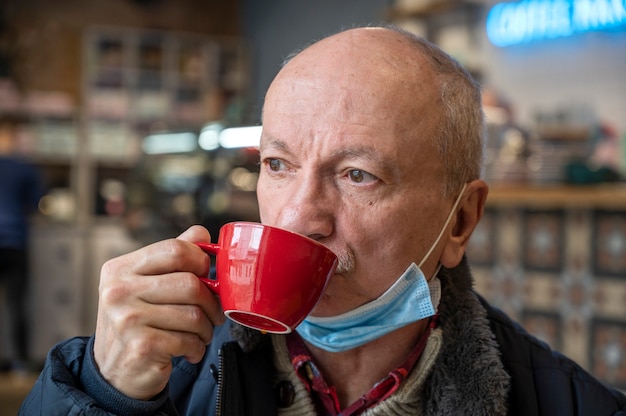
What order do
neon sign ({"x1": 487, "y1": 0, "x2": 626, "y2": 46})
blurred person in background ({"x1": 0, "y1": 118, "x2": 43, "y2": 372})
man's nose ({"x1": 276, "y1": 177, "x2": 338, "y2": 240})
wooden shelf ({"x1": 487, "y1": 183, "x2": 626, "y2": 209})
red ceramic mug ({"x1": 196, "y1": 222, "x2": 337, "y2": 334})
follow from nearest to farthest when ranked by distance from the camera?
1. red ceramic mug ({"x1": 196, "y1": 222, "x2": 337, "y2": 334})
2. man's nose ({"x1": 276, "y1": 177, "x2": 338, "y2": 240})
3. wooden shelf ({"x1": 487, "y1": 183, "x2": 626, "y2": 209})
4. neon sign ({"x1": 487, "y1": 0, "x2": 626, "y2": 46})
5. blurred person in background ({"x1": 0, "y1": 118, "x2": 43, "y2": 372})

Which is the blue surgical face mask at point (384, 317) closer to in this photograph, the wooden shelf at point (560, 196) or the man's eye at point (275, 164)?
the man's eye at point (275, 164)

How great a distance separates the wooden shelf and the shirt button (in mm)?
2403

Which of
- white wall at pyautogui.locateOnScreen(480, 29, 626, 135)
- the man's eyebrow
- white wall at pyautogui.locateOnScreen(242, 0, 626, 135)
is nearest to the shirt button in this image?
the man's eyebrow

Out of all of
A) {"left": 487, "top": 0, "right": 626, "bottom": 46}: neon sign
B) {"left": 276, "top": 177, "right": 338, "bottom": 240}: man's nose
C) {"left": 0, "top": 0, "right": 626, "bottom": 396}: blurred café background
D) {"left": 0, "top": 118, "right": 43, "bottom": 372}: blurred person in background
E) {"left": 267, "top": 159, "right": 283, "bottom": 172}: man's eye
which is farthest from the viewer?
{"left": 0, "top": 118, "right": 43, "bottom": 372}: blurred person in background

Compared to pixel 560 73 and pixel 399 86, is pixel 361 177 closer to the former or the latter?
pixel 399 86

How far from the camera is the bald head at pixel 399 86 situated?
45.8 inches

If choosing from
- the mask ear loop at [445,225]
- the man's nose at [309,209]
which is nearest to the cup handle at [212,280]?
the man's nose at [309,209]

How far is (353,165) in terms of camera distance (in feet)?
3.78

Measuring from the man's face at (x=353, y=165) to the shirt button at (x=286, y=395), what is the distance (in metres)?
0.19

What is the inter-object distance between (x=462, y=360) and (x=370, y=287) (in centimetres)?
21

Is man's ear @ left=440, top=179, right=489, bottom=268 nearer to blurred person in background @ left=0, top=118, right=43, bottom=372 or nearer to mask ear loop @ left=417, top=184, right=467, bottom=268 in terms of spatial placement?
mask ear loop @ left=417, top=184, right=467, bottom=268

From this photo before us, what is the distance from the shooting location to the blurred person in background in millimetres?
5898

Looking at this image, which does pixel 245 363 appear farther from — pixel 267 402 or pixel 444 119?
pixel 444 119

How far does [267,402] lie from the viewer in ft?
4.06
